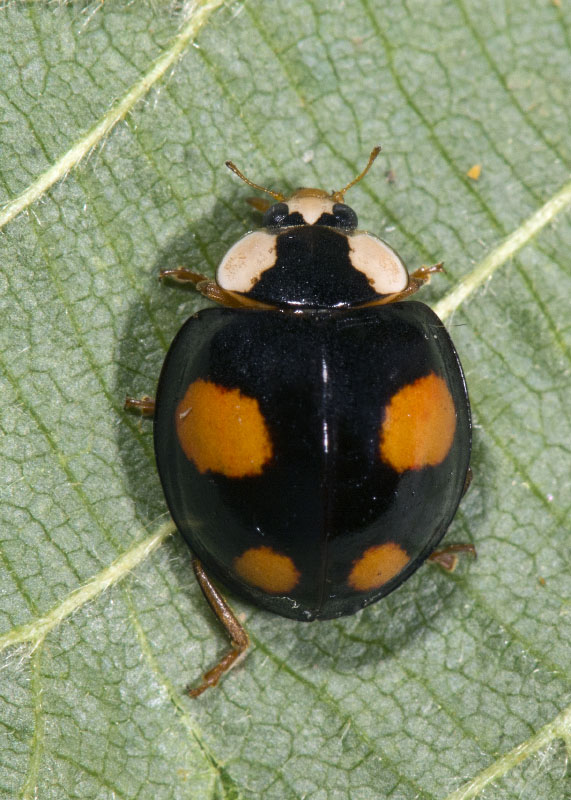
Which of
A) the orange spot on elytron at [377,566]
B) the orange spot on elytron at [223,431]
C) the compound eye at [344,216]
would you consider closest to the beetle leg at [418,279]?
the compound eye at [344,216]

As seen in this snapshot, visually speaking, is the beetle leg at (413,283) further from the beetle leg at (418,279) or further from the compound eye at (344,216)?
the compound eye at (344,216)

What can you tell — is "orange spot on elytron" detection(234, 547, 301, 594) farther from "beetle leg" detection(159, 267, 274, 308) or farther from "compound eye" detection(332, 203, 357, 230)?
"compound eye" detection(332, 203, 357, 230)

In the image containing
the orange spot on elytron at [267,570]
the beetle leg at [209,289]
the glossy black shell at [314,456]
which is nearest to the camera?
the glossy black shell at [314,456]

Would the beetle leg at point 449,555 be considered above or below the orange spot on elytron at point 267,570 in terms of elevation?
below

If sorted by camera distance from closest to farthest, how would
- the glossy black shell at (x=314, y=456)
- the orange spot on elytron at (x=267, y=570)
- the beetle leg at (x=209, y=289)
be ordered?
1. the glossy black shell at (x=314, y=456)
2. the orange spot on elytron at (x=267, y=570)
3. the beetle leg at (x=209, y=289)

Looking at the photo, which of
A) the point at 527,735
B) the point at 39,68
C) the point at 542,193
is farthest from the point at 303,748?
the point at 39,68

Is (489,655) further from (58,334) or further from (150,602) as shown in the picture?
(58,334)
